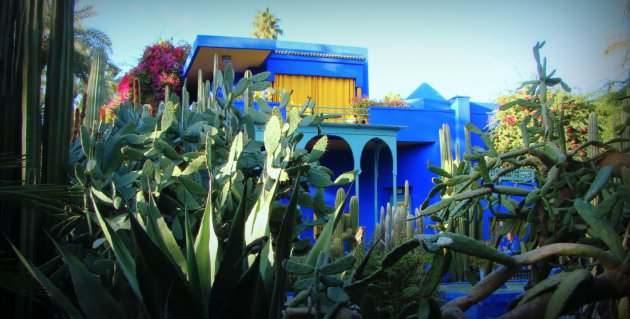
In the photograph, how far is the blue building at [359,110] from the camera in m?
15.0

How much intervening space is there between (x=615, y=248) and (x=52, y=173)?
6.06 ft

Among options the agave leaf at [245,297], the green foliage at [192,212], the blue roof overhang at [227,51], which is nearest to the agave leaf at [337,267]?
the green foliage at [192,212]

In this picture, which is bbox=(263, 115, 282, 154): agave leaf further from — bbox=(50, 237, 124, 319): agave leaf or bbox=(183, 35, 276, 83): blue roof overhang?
bbox=(183, 35, 276, 83): blue roof overhang

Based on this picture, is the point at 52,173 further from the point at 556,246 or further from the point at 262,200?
the point at 556,246

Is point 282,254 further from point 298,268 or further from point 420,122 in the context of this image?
point 420,122

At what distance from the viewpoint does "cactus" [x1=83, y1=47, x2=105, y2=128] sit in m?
3.52

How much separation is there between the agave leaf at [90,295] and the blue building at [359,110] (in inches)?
501

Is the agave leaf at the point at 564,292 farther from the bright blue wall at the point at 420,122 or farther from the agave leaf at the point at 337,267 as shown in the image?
the bright blue wall at the point at 420,122

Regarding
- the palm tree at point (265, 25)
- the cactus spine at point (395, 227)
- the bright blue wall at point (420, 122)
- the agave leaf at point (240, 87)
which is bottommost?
the cactus spine at point (395, 227)

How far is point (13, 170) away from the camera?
1.88 m

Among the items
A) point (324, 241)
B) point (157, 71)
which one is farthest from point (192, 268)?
point (157, 71)

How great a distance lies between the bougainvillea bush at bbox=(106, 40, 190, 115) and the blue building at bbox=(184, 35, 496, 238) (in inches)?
18.5

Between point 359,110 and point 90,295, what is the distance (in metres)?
14.8

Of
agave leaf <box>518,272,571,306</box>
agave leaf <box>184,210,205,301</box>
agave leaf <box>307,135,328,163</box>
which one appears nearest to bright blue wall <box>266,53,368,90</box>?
agave leaf <box>307,135,328,163</box>
